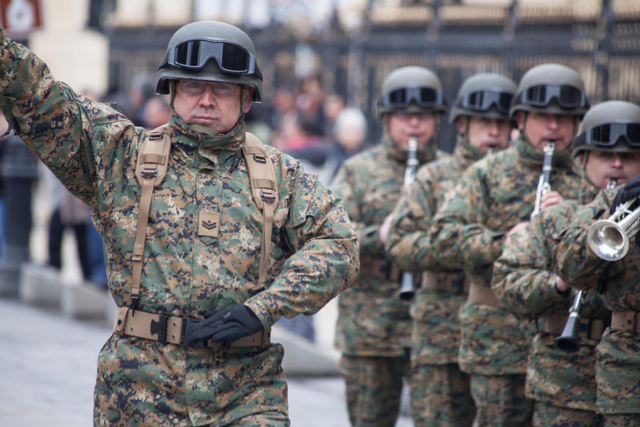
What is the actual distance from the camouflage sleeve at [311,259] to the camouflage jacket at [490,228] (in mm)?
1809

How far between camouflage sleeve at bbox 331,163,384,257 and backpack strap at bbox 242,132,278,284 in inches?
102

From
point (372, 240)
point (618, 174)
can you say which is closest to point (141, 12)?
point (372, 240)

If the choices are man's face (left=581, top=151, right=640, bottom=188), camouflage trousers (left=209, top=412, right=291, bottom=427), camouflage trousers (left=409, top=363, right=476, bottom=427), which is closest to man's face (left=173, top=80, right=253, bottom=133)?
camouflage trousers (left=209, top=412, right=291, bottom=427)

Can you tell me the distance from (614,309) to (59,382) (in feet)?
16.7

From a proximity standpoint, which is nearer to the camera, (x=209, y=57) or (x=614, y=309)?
(x=209, y=57)

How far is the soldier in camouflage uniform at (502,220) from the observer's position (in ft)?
18.5

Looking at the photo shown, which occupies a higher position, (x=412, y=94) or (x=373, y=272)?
(x=412, y=94)

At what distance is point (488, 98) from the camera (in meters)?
6.56

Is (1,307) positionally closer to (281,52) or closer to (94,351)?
(94,351)

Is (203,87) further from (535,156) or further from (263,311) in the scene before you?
(535,156)

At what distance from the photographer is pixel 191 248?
3900 millimetres

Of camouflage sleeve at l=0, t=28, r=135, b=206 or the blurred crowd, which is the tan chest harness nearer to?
camouflage sleeve at l=0, t=28, r=135, b=206

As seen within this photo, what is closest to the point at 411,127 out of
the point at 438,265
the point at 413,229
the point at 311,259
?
the point at 413,229

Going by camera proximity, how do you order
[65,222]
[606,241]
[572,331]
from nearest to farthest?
[606,241] < [572,331] < [65,222]
